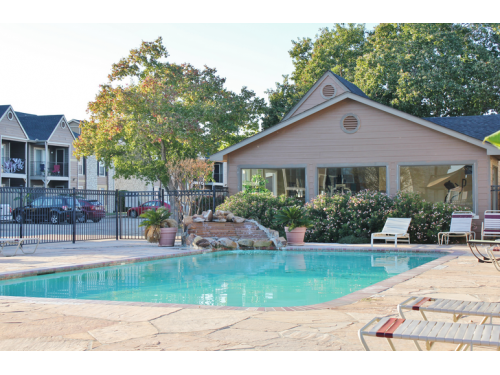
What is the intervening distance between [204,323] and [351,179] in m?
12.8

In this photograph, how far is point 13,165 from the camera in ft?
112

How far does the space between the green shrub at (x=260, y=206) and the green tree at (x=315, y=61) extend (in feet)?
44.4

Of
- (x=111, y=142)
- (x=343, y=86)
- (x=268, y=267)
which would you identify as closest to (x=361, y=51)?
(x=343, y=86)

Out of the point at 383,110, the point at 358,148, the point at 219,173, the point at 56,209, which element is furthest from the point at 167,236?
the point at 219,173

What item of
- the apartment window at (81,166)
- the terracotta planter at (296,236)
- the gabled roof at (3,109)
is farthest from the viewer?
the apartment window at (81,166)

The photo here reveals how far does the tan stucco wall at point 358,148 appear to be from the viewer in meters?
16.0

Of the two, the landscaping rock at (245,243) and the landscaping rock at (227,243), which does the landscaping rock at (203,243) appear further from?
the landscaping rock at (245,243)

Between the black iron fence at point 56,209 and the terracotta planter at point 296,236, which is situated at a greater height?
the black iron fence at point 56,209

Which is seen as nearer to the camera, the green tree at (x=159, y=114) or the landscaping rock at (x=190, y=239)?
the landscaping rock at (x=190, y=239)

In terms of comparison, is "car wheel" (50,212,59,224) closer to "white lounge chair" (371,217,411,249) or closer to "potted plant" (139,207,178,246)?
"potted plant" (139,207,178,246)

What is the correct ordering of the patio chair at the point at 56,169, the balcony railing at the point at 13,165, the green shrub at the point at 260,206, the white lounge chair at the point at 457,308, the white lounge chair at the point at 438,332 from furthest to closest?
the patio chair at the point at 56,169 → the balcony railing at the point at 13,165 → the green shrub at the point at 260,206 → the white lounge chair at the point at 457,308 → the white lounge chair at the point at 438,332

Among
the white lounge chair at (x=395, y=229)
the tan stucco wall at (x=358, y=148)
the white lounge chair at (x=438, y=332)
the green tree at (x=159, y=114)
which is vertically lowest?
the white lounge chair at (x=395, y=229)

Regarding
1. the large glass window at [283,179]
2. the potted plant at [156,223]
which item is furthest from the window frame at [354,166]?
the potted plant at [156,223]
